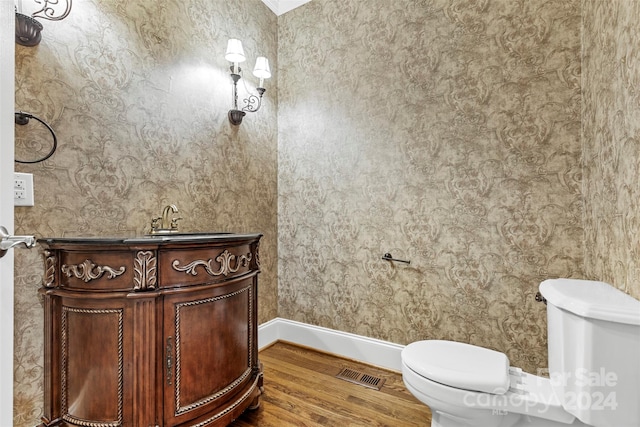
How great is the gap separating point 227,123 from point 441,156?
4.80ft

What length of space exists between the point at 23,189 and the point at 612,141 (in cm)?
242

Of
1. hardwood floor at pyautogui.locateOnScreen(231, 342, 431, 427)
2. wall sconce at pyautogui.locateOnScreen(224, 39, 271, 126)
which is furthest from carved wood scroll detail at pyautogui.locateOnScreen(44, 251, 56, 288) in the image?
wall sconce at pyautogui.locateOnScreen(224, 39, 271, 126)

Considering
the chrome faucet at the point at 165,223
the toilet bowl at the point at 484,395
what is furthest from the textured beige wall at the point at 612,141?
the chrome faucet at the point at 165,223

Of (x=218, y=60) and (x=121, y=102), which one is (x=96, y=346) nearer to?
(x=121, y=102)

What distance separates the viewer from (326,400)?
1727 millimetres

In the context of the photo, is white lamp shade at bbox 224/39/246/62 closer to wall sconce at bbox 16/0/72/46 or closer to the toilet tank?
wall sconce at bbox 16/0/72/46

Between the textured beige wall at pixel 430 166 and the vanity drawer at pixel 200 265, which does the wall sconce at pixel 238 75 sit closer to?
the textured beige wall at pixel 430 166

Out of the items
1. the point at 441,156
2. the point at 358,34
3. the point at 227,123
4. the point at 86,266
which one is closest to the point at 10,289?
the point at 86,266

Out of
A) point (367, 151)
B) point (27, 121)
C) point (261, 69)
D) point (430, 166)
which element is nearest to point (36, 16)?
point (27, 121)

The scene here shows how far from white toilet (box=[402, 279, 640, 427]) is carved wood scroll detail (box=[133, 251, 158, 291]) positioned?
1107mm

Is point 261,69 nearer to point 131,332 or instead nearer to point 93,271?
point 93,271

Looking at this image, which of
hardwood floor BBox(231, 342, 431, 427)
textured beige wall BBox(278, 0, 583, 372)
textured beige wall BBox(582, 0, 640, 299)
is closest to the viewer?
textured beige wall BBox(582, 0, 640, 299)

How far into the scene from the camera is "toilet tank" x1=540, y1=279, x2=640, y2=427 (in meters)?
0.95

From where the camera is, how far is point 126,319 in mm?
1129
